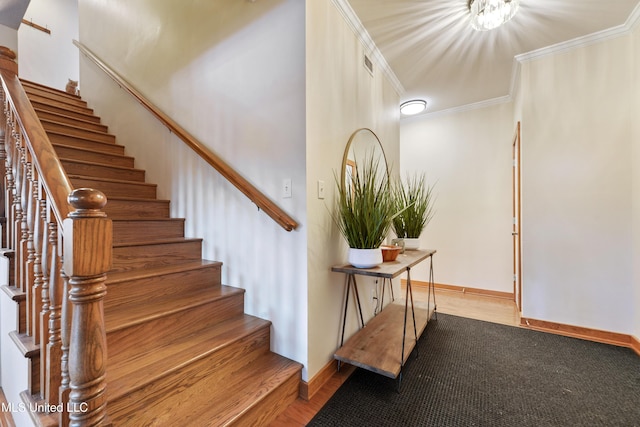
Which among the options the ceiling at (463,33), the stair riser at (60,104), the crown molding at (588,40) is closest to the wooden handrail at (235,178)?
the stair riser at (60,104)

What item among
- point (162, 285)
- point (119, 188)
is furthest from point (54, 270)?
point (119, 188)

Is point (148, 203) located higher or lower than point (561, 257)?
higher

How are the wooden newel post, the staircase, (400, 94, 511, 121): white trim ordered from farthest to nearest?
(400, 94, 511, 121): white trim
the staircase
the wooden newel post

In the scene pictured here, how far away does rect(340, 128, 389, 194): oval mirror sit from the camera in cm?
199

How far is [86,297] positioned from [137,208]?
5.70 ft

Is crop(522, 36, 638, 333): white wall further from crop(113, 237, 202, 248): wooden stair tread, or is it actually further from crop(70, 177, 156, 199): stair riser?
crop(70, 177, 156, 199): stair riser

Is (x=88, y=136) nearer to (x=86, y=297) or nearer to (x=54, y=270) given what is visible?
(x=54, y=270)

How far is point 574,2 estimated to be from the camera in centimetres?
194

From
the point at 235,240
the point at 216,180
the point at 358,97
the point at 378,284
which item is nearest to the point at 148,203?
the point at 216,180

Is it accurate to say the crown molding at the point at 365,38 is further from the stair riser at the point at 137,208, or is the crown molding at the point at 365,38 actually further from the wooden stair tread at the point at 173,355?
the wooden stair tread at the point at 173,355

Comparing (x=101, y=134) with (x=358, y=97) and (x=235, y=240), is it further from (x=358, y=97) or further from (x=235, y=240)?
(x=358, y=97)

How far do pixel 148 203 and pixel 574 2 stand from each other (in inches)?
140

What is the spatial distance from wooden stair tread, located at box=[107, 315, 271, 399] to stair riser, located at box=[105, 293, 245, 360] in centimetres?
3

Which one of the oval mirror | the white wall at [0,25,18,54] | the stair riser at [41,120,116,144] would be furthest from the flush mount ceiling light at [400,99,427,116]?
the white wall at [0,25,18,54]
